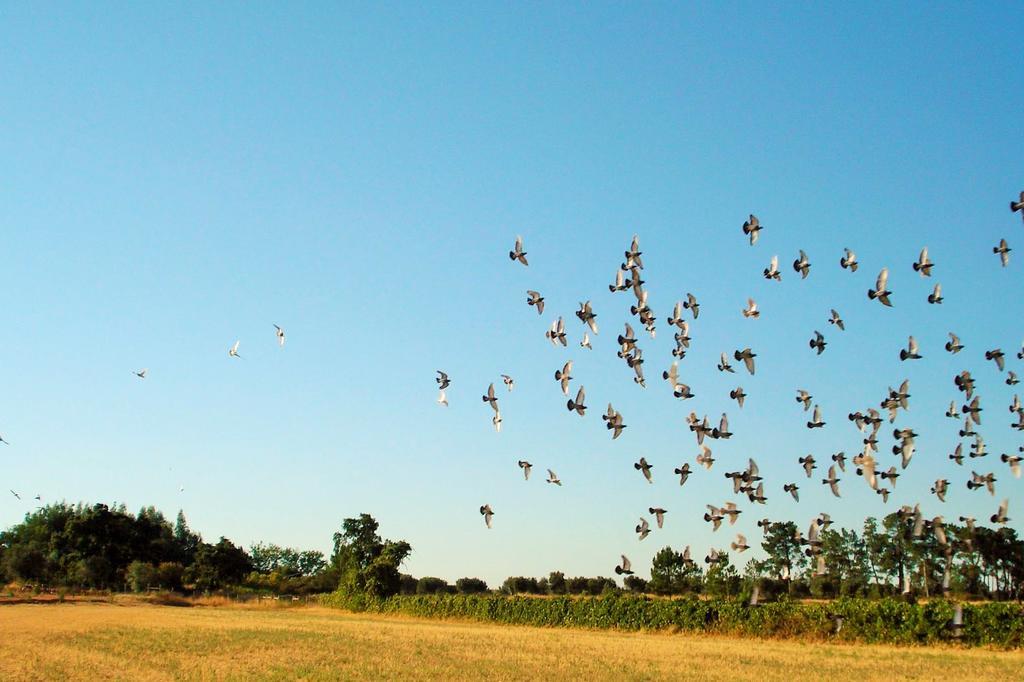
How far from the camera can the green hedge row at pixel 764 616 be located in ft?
151

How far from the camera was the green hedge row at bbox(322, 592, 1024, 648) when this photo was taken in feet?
151

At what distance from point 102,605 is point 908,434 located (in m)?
88.8

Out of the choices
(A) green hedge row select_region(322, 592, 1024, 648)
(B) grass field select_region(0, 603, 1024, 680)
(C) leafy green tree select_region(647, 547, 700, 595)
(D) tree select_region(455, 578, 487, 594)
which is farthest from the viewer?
(D) tree select_region(455, 578, 487, 594)

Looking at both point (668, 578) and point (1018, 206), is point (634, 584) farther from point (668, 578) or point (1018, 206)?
point (1018, 206)

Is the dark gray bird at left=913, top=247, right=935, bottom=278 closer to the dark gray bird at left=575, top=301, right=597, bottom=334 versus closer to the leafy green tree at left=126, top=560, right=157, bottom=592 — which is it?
the dark gray bird at left=575, top=301, right=597, bottom=334

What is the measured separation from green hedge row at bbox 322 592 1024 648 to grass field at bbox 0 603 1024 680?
1.64 metres

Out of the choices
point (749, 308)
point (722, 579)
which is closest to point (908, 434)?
point (749, 308)

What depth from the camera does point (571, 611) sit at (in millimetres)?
67312

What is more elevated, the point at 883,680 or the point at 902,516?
the point at 902,516

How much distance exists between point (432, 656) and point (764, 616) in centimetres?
2415

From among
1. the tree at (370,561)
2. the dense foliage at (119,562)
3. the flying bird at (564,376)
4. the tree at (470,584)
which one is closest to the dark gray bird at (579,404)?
the flying bird at (564,376)

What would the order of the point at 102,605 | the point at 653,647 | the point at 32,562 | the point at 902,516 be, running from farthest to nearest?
the point at 32,562
the point at 102,605
the point at 653,647
the point at 902,516

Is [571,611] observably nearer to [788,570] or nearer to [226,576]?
[788,570]

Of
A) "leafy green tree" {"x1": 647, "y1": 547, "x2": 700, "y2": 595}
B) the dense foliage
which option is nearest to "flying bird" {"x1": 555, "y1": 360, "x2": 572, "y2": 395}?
"leafy green tree" {"x1": 647, "y1": 547, "x2": 700, "y2": 595}
